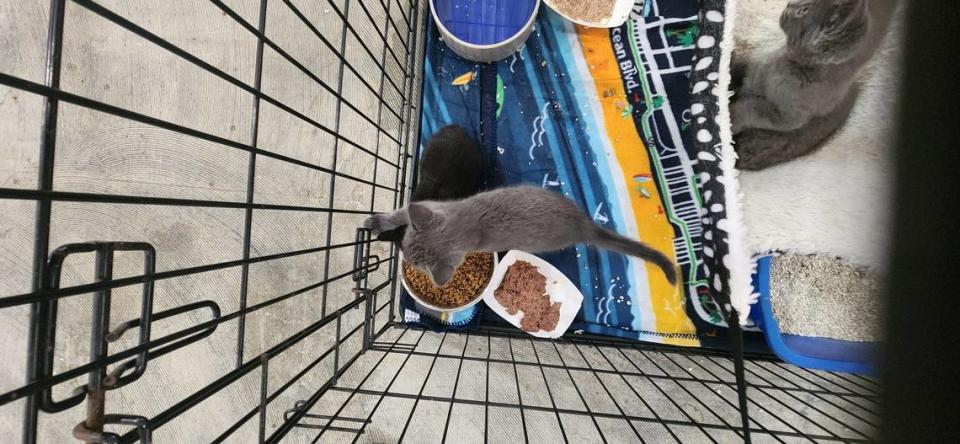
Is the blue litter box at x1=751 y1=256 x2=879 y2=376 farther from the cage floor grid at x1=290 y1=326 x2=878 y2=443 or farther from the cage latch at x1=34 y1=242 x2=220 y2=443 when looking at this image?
the cage latch at x1=34 y1=242 x2=220 y2=443

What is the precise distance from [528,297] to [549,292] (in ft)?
0.26

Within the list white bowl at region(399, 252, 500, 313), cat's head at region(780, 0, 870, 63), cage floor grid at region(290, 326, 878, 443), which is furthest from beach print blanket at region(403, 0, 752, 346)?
cat's head at region(780, 0, 870, 63)

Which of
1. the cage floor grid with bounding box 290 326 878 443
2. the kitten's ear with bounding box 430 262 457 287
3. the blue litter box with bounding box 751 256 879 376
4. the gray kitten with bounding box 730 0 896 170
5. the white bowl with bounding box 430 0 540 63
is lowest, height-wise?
the cage floor grid with bounding box 290 326 878 443

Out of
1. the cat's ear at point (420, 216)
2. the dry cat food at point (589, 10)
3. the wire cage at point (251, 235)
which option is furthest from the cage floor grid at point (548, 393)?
the dry cat food at point (589, 10)

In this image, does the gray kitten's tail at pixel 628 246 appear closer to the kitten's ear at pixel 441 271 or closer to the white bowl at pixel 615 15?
the kitten's ear at pixel 441 271

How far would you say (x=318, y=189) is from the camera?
168 centimetres

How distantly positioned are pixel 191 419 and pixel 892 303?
6.38 feet

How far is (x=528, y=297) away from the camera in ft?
4.95

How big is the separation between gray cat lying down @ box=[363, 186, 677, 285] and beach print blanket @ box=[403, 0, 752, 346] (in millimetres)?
317

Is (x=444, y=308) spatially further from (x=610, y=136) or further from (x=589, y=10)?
(x=589, y=10)

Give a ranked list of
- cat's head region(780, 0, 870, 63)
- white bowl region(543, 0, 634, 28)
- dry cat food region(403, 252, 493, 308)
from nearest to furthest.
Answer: cat's head region(780, 0, 870, 63), white bowl region(543, 0, 634, 28), dry cat food region(403, 252, 493, 308)

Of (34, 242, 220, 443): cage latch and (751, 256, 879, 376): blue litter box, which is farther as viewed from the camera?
(751, 256, 879, 376): blue litter box

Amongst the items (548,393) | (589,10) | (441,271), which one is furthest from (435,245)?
(589,10)

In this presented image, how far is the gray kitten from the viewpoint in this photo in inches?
35.5
